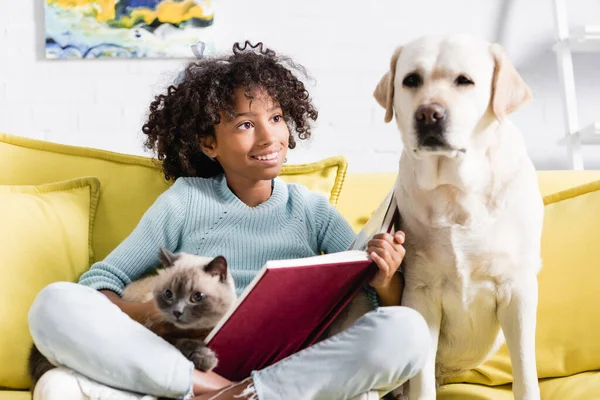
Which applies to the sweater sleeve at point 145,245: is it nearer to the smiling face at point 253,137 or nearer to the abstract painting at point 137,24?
the smiling face at point 253,137

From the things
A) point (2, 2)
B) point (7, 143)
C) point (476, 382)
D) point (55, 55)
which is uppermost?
point (2, 2)

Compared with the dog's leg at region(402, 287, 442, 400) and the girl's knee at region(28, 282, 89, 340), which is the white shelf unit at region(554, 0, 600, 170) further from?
the girl's knee at region(28, 282, 89, 340)

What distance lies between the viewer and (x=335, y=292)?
137 centimetres

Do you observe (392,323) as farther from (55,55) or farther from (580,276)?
(55,55)

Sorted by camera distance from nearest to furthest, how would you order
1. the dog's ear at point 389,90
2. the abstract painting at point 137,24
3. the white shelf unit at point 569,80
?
the dog's ear at point 389,90, the white shelf unit at point 569,80, the abstract painting at point 137,24

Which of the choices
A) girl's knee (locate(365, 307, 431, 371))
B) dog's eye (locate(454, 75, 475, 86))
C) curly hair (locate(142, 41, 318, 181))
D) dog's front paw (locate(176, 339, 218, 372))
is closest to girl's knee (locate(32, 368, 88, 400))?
dog's front paw (locate(176, 339, 218, 372))

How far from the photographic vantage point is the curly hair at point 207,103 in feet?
5.72

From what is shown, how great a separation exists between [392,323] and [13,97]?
1.71 m

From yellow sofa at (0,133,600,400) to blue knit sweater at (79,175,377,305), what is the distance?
141mm

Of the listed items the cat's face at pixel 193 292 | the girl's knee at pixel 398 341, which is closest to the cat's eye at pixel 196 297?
the cat's face at pixel 193 292

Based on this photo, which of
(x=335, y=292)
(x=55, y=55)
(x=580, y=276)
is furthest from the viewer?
(x=55, y=55)

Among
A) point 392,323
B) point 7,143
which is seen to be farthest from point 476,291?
point 7,143

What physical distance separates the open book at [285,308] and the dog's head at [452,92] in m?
0.22

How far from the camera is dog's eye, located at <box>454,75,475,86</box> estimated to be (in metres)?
1.32
